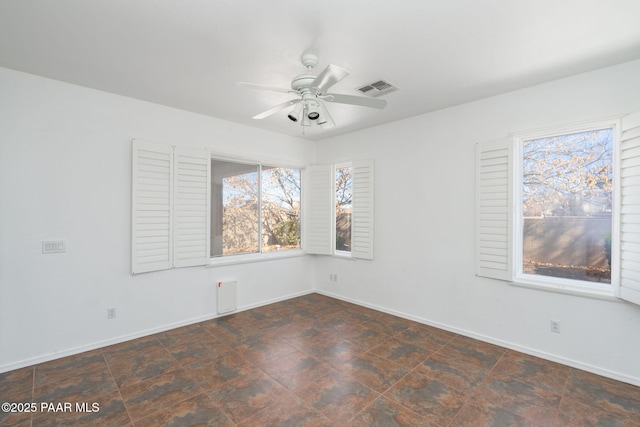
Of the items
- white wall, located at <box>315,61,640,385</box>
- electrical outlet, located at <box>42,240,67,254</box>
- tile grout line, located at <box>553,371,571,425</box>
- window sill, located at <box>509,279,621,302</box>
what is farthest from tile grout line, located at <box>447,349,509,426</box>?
electrical outlet, located at <box>42,240,67,254</box>

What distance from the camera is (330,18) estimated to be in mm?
1896

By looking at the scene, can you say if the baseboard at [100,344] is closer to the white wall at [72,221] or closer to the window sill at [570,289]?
the white wall at [72,221]

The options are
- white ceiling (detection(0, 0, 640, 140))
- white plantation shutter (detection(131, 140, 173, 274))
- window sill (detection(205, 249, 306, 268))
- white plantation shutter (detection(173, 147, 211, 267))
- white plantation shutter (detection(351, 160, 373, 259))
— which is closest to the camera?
white ceiling (detection(0, 0, 640, 140))

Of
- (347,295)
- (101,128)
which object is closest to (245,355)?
(347,295)

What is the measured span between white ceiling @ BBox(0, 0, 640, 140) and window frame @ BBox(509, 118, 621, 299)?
0.51m

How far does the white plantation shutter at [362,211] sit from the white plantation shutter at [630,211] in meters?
2.61

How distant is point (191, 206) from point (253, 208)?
40.4 inches

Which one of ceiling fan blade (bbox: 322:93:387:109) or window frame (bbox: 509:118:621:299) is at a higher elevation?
ceiling fan blade (bbox: 322:93:387:109)

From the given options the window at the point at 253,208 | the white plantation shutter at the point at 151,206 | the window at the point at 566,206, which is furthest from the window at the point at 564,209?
the white plantation shutter at the point at 151,206

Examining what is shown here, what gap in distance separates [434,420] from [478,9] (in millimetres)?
2786

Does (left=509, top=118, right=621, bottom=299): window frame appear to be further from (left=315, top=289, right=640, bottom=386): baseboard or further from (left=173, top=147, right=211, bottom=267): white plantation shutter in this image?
(left=173, top=147, right=211, bottom=267): white plantation shutter

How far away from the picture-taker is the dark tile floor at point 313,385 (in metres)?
2.01

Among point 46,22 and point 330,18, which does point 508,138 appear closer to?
point 330,18

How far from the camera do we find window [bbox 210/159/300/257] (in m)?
4.08
